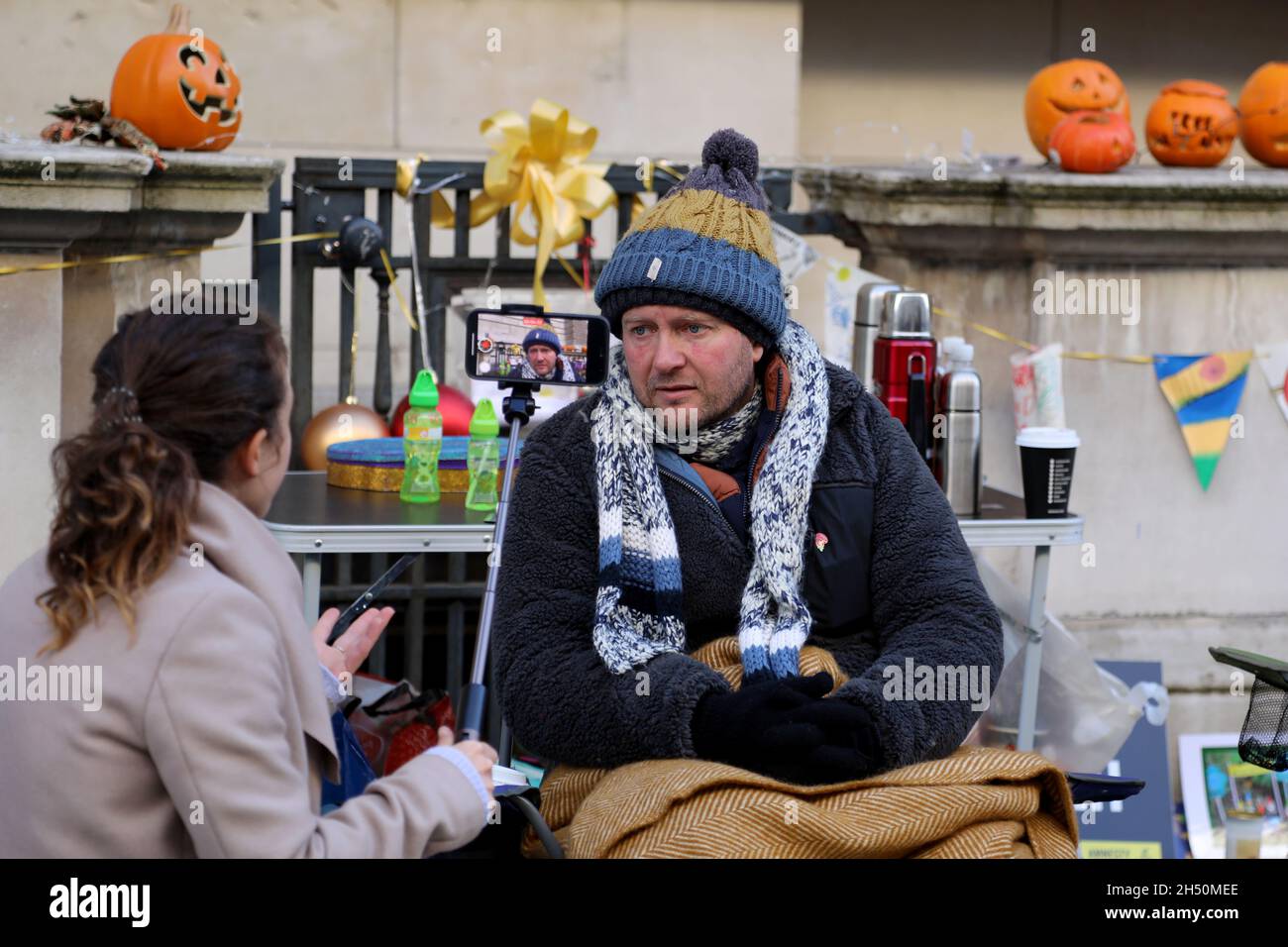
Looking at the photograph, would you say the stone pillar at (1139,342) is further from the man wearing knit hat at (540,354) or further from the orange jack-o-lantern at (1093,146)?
the man wearing knit hat at (540,354)

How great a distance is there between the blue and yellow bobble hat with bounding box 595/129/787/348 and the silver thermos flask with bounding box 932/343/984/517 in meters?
1.04

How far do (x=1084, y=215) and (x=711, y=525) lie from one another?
2318mm

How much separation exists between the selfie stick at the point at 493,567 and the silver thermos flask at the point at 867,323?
1474 millimetres

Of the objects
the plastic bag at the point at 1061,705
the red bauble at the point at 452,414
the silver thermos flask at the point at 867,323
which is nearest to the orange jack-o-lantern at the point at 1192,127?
the silver thermos flask at the point at 867,323

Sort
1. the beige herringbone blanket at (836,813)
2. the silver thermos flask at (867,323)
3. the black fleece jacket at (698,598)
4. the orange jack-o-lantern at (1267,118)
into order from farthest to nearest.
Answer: the orange jack-o-lantern at (1267,118) → the silver thermos flask at (867,323) → the black fleece jacket at (698,598) → the beige herringbone blanket at (836,813)

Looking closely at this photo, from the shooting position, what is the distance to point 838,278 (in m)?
4.90

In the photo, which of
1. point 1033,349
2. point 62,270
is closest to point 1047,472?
point 1033,349

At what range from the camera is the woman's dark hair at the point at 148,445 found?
198 centimetres

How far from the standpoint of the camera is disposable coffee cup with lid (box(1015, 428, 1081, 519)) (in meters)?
4.08

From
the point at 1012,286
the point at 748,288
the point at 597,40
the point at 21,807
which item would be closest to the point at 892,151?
the point at 597,40

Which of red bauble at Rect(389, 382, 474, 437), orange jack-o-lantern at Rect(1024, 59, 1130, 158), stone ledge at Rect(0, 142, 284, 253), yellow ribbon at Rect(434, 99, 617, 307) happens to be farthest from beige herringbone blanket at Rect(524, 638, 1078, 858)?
orange jack-o-lantern at Rect(1024, 59, 1130, 158)

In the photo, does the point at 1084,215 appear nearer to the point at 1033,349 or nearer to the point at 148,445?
the point at 1033,349

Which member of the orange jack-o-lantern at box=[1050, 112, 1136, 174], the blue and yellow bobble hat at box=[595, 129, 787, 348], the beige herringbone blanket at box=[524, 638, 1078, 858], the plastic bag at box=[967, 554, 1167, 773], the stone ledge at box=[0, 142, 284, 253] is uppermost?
the orange jack-o-lantern at box=[1050, 112, 1136, 174]

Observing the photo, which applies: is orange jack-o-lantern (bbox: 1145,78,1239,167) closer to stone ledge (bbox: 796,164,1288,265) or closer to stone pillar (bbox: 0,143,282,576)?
stone ledge (bbox: 796,164,1288,265)
